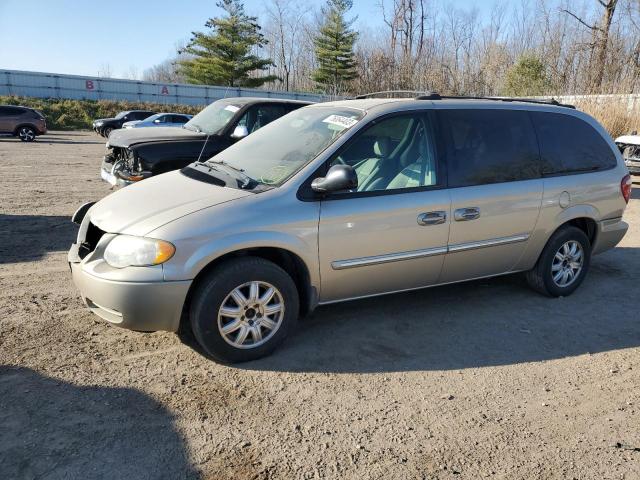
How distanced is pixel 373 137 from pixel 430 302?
68.0 inches

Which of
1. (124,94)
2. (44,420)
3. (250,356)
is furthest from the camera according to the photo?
(124,94)

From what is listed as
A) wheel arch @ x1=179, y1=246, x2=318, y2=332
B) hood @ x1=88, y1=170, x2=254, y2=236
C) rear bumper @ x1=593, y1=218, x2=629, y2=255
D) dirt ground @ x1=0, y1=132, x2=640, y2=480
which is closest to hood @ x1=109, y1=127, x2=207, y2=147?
dirt ground @ x1=0, y1=132, x2=640, y2=480

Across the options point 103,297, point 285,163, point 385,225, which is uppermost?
point 285,163

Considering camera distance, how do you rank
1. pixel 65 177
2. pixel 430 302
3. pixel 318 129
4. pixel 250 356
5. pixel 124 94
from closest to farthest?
pixel 250 356 < pixel 318 129 < pixel 430 302 < pixel 65 177 < pixel 124 94

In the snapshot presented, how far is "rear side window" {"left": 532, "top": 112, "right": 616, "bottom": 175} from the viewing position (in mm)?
4957

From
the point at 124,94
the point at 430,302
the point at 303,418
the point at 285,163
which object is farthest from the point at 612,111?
the point at 124,94

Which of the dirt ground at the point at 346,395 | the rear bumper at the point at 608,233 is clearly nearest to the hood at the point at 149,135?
the dirt ground at the point at 346,395

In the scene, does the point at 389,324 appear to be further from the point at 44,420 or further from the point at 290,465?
the point at 44,420

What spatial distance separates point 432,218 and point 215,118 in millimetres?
5342

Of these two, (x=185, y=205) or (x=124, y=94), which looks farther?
(x=124, y=94)

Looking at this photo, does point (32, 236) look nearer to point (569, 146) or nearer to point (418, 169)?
point (418, 169)

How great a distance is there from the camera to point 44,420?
301 cm

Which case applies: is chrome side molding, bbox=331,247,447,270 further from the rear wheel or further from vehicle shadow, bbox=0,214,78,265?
the rear wheel

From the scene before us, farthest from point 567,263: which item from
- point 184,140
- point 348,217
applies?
point 184,140
